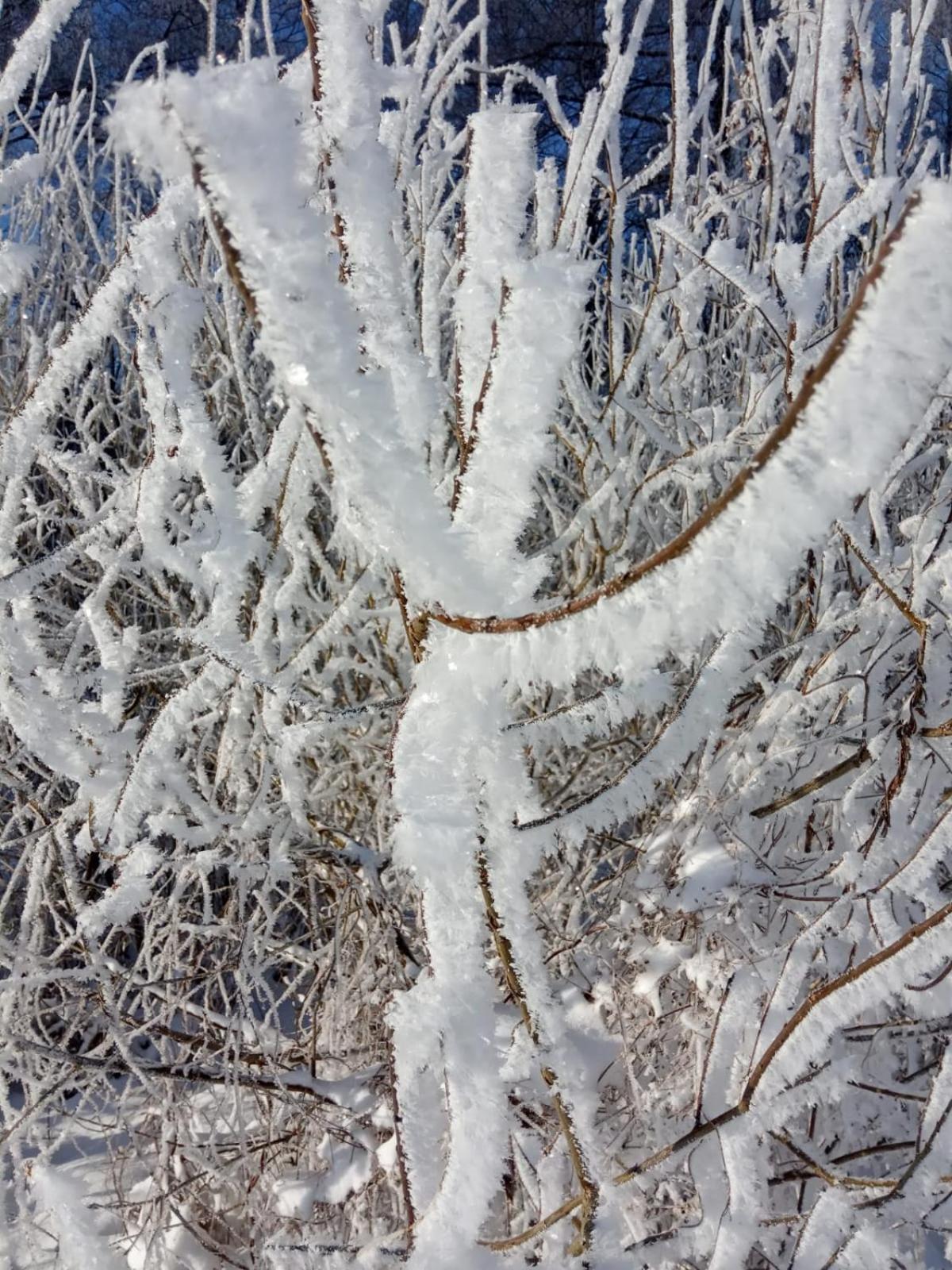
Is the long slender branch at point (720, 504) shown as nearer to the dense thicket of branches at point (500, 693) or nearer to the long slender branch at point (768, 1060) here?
the dense thicket of branches at point (500, 693)

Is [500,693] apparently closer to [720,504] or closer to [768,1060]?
[720,504]

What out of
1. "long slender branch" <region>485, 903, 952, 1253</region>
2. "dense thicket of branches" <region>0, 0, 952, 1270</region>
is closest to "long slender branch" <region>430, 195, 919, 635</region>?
"dense thicket of branches" <region>0, 0, 952, 1270</region>

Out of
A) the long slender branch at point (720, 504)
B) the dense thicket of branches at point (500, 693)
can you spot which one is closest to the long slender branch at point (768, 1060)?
the dense thicket of branches at point (500, 693)

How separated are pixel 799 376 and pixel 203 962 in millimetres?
1972

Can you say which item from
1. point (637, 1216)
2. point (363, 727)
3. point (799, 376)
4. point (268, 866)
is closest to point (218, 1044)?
point (268, 866)

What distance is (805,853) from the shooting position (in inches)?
61.4

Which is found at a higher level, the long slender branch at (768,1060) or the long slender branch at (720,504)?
the long slender branch at (720,504)

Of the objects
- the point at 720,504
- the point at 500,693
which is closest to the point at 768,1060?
the point at 500,693

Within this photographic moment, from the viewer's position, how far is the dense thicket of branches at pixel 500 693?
0.45 metres

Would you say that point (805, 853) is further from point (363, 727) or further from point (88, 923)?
point (88, 923)

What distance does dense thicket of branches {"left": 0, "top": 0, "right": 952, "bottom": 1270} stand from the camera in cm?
45

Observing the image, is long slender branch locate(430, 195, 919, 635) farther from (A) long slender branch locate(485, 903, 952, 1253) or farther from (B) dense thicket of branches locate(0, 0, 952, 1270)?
(A) long slender branch locate(485, 903, 952, 1253)

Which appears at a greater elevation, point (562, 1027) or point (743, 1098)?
point (562, 1027)

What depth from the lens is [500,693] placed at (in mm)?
551
